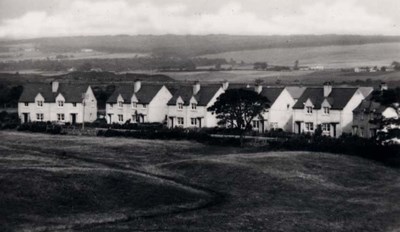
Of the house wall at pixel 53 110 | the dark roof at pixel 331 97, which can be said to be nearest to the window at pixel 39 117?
the house wall at pixel 53 110

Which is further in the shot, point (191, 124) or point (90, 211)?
point (191, 124)

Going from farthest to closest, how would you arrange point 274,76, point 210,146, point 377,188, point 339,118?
point 274,76
point 339,118
point 210,146
point 377,188

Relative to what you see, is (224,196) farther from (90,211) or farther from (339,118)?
(339,118)

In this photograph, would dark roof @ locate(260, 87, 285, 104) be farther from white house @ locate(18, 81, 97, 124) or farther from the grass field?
white house @ locate(18, 81, 97, 124)

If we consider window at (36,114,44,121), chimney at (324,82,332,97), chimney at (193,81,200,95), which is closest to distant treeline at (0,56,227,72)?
window at (36,114,44,121)

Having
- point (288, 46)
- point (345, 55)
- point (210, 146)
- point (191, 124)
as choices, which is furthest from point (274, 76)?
point (210, 146)

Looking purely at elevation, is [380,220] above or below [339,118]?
below

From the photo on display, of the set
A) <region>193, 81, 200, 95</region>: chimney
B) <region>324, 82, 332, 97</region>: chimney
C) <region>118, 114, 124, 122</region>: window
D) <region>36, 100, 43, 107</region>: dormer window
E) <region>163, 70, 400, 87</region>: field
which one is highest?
<region>163, 70, 400, 87</region>: field
